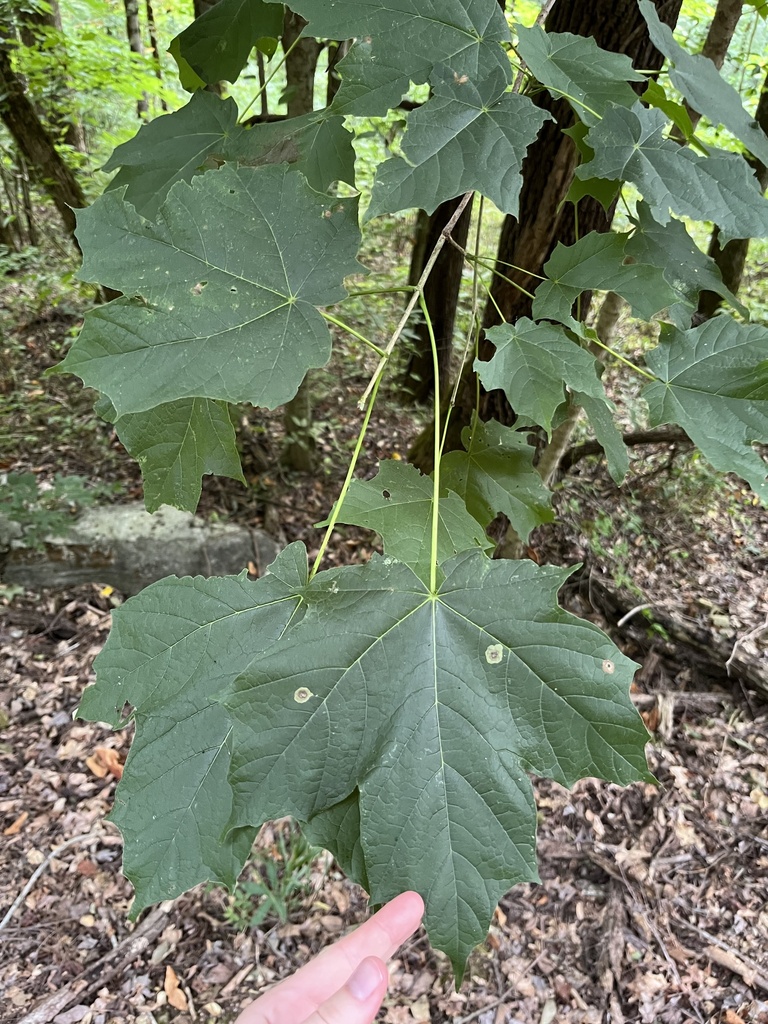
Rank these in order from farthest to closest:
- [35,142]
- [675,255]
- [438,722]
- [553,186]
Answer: [35,142] < [553,186] < [675,255] < [438,722]

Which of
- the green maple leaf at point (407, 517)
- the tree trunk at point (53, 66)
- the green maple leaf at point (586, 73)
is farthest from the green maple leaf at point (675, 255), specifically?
the tree trunk at point (53, 66)

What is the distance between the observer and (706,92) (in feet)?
4.03

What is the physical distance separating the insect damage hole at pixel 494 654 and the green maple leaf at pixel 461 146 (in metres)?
0.63

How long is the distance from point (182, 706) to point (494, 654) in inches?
19.7

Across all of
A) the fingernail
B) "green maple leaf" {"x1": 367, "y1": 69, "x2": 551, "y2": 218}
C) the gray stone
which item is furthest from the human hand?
the gray stone

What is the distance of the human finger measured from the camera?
3.03ft

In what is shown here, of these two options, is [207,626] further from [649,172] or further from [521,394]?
[649,172]

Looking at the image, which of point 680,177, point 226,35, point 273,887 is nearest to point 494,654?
point 680,177

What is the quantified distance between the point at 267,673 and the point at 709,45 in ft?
9.41

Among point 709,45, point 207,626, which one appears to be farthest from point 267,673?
point 709,45

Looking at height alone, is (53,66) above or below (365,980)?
above

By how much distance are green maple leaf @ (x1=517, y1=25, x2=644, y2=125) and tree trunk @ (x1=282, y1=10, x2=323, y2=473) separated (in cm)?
190

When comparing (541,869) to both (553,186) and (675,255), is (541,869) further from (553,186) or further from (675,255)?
(553,186)

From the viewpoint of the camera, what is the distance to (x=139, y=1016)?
7.11 ft
